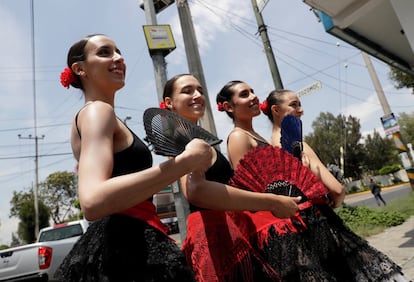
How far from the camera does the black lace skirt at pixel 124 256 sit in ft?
3.36

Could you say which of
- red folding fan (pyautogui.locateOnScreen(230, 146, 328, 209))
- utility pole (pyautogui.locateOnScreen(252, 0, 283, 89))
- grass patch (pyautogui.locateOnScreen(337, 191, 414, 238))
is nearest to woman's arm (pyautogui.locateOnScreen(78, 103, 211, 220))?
red folding fan (pyautogui.locateOnScreen(230, 146, 328, 209))

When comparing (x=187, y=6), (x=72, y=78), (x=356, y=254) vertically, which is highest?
(x=187, y=6)

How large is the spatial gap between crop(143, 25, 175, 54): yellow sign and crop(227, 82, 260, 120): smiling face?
10.8 ft

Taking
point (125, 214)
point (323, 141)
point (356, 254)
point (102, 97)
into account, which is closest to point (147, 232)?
point (125, 214)

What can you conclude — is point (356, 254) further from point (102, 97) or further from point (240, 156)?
point (102, 97)

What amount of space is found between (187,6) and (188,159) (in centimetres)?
577

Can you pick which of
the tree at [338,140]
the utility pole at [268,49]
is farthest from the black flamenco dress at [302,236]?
the tree at [338,140]

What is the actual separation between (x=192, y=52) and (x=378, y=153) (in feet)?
146

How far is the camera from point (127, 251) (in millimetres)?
1054

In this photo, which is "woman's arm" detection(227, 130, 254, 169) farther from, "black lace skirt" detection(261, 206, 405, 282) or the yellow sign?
the yellow sign

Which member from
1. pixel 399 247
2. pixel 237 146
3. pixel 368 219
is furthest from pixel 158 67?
pixel 368 219

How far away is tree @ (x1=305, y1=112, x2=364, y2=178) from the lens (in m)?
41.1

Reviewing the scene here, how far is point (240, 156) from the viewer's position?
5.73ft

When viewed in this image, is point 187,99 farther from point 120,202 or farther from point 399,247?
point 399,247
